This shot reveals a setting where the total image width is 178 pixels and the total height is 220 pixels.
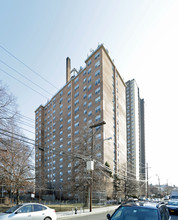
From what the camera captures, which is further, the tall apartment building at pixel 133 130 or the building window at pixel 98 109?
the tall apartment building at pixel 133 130

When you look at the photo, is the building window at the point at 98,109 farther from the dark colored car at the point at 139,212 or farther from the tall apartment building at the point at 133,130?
the dark colored car at the point at 139,212

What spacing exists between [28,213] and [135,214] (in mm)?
7270

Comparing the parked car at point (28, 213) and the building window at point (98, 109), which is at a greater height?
the building window at point (98, 109)

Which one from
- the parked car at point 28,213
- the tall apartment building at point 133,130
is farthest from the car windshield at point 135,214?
the tall apartment building at point 133,130

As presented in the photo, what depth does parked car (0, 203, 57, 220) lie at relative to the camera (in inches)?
404

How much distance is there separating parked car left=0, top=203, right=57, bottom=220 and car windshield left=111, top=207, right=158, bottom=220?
6552 mm

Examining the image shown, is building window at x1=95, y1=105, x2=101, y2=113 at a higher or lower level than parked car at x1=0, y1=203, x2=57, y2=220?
higher

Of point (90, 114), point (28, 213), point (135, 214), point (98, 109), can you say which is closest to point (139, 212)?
point (135, 214)

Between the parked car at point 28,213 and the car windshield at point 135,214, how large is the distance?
6.55 metres

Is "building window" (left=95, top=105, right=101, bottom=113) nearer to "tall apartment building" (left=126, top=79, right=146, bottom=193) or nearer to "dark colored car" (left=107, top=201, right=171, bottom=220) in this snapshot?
"tall apartment building" (left=126, top=79, right=146, bottom=193)

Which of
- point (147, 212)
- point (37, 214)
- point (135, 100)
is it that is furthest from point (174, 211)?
point (135, 100)

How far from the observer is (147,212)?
5.72m

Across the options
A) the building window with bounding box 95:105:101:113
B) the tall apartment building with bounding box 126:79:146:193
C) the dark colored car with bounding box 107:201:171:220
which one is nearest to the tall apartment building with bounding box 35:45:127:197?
the building window with bounding box 95:105:101:113

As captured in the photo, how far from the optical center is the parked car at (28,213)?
10.3 meters
